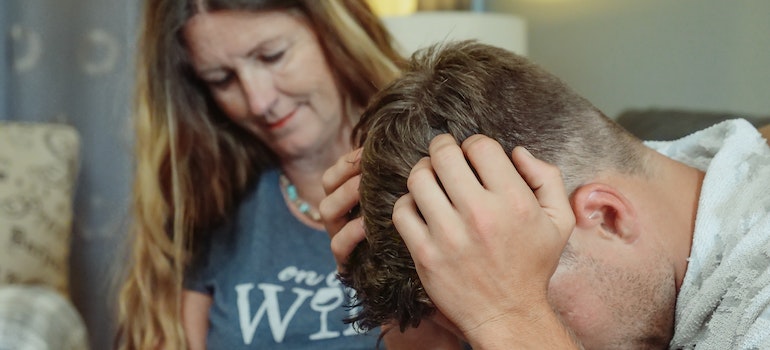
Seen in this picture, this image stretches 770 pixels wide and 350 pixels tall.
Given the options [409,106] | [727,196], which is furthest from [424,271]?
[727,196]

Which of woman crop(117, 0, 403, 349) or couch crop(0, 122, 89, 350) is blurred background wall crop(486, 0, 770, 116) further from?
couch crop(0, 122, 89, 350)

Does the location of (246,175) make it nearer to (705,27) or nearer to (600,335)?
(600,335)

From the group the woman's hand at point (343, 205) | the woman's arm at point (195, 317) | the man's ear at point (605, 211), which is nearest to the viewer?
the man's ear at point (605, 211)

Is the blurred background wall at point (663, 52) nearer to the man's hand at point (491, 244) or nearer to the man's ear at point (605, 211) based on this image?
the man's ear at point (605, 211)

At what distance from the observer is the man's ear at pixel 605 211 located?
790mm

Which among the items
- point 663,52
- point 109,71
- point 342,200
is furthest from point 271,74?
point 109,71

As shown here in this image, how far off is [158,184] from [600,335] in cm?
85

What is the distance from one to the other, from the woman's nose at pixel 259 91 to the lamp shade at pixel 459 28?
568 millimetres

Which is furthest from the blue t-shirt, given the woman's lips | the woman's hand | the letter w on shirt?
the woman's hand

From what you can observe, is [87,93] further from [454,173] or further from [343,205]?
[454,173]

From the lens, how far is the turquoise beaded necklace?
1.39 metres

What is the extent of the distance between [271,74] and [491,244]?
2.41 feet

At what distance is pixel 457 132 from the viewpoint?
79 centimetres

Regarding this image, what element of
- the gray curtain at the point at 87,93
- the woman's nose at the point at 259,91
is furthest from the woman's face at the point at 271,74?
the gray curtain at the point at 87,93
